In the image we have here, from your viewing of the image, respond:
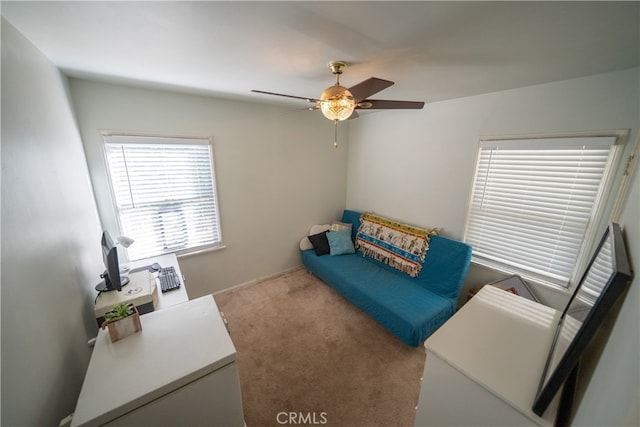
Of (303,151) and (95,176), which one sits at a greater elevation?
(303,151)

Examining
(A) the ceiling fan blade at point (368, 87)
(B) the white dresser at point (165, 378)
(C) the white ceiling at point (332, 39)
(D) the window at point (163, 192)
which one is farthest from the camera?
(D) the window at point (163, 192)

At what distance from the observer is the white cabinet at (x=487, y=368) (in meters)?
0.81

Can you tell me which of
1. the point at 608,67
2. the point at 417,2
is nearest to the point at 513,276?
the point at 608,67

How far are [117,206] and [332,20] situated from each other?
238cm

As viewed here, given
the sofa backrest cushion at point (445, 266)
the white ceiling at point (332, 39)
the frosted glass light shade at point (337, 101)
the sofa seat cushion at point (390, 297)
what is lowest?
the sofa seat cushion at point (390, 297)

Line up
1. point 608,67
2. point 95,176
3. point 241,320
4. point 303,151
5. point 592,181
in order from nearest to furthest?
point 608,67
point 592,181
point 95,176
point 241,320
point 303,151

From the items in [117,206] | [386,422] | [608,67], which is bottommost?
[386,422]

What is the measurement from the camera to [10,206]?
2.96ft

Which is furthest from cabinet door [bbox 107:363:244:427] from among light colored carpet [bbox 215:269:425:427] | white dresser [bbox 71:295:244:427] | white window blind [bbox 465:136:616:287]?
white window blind [bbox 465:136:616:287]

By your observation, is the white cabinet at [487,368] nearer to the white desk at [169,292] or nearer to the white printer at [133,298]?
the white desk at [169,292]

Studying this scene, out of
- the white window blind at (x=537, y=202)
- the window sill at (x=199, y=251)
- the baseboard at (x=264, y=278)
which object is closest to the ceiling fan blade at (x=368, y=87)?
the white window blind at (x=537, y=202)

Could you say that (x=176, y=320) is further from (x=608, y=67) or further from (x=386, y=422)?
(x=608, y=67)

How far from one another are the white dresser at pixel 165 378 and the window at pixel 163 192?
149 centimetres

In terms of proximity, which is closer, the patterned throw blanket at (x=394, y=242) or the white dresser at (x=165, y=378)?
the white dresser at (x=165, y=378)
